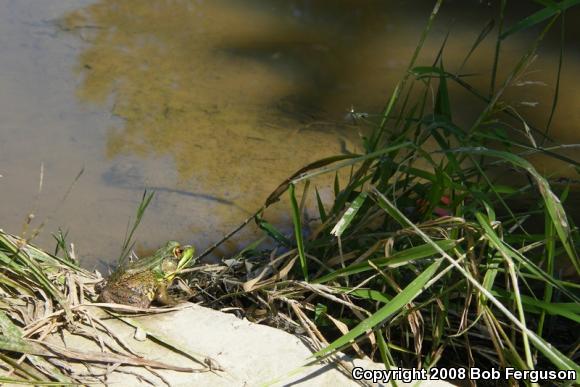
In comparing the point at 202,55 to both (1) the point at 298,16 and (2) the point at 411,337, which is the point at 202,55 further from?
(2) the point at 411,337

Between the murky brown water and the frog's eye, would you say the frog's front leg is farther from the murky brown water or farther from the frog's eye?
the murky brown water

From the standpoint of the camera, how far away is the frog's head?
2041 mm

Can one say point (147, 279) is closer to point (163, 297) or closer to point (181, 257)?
point (163, 297)

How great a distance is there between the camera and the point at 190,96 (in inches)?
143

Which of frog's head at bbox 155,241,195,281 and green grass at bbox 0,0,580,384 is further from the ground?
green grass at bbox 0,0,580,384

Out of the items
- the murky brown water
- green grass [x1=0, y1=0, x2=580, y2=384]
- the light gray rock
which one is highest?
green grass [x1=0, y1=0, x2=580, y2=384]

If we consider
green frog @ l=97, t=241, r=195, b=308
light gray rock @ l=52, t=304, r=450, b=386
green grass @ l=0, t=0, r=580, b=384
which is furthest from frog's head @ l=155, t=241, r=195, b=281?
light gray rock @ l=52, t=304, r=450, b=386

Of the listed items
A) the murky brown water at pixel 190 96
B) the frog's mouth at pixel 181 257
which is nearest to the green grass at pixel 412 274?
the frog's mouth at pixel 181 257

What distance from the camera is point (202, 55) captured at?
3.96m

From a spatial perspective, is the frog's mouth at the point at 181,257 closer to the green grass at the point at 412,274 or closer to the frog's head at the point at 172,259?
the frog's head at the point at 172,259

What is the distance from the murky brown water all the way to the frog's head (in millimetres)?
685

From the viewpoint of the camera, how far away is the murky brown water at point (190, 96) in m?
2.98

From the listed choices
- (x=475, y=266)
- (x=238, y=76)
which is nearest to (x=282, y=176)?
(x=238, y=76)

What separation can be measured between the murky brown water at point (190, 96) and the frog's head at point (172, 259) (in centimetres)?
69
